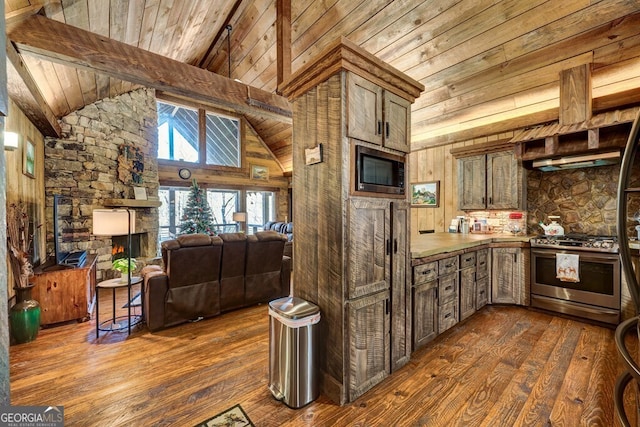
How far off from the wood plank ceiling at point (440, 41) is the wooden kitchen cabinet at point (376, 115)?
1.54 meters

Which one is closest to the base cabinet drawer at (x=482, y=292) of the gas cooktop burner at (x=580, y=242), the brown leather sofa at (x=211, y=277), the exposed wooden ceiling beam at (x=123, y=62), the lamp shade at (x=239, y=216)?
the gas cooktop burner at (x=580, y=242)

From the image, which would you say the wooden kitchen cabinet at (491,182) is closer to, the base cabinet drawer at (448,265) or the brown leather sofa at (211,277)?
the base cabinet drawer at (448,265)

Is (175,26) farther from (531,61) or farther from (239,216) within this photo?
(239,216)

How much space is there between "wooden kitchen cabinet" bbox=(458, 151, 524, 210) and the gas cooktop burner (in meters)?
0.60

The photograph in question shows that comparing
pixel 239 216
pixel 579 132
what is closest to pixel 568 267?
pixel 579 132

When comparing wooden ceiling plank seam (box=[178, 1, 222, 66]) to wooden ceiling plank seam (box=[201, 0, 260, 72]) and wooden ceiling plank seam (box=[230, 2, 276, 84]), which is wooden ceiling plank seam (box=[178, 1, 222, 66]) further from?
wooden ceiling plank seam (box=[230, 2, 276, 84])

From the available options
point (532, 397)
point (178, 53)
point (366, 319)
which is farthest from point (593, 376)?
point (178, 53)

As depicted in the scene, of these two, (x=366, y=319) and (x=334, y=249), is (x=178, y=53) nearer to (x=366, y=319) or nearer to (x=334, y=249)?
(x=334, y=249)

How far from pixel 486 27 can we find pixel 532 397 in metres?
3.36

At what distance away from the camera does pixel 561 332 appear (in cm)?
284

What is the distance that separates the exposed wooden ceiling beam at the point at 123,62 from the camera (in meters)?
2.37

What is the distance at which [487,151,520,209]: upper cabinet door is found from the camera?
3.79 metres

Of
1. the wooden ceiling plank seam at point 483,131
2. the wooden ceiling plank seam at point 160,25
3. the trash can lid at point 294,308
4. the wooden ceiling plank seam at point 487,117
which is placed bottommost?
the trash can lid at point 294,308

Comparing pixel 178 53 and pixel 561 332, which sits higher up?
pixel 178 53
